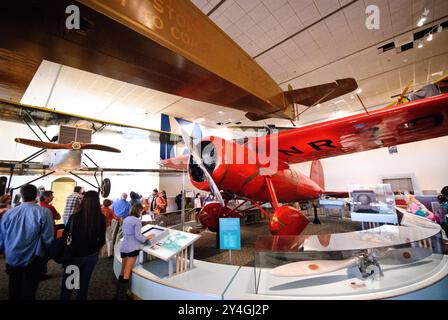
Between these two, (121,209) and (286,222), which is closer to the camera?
(286,222)

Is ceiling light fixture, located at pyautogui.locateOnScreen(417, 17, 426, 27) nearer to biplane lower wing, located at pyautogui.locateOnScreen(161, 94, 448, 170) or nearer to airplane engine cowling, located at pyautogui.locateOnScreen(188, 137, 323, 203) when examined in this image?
biplane lower wing, located at pyautogui.locateOnScreen(161, 94, 448, 170)

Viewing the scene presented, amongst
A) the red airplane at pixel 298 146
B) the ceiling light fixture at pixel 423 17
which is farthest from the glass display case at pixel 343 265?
the ceiling light fixture at pixel 423 17

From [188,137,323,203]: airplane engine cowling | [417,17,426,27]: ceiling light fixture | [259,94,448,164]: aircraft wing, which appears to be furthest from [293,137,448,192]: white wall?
[188,137,323,203]: airplane engine cowling

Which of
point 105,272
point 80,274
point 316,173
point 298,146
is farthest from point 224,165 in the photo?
point 316,173

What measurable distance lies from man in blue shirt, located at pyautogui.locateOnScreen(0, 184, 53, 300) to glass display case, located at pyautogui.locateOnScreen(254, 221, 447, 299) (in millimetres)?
2420

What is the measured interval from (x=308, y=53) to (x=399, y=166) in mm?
9177

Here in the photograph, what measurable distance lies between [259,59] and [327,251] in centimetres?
546

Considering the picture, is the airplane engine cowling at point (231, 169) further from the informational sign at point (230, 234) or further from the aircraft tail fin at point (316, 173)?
the aircraft tail fin at point (316, 173)

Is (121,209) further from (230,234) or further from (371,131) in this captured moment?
(371,131)

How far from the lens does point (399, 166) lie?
33.1 feet

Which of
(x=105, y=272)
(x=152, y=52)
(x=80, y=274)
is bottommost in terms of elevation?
(x=105, y=272)

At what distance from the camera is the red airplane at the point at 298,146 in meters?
2.86
